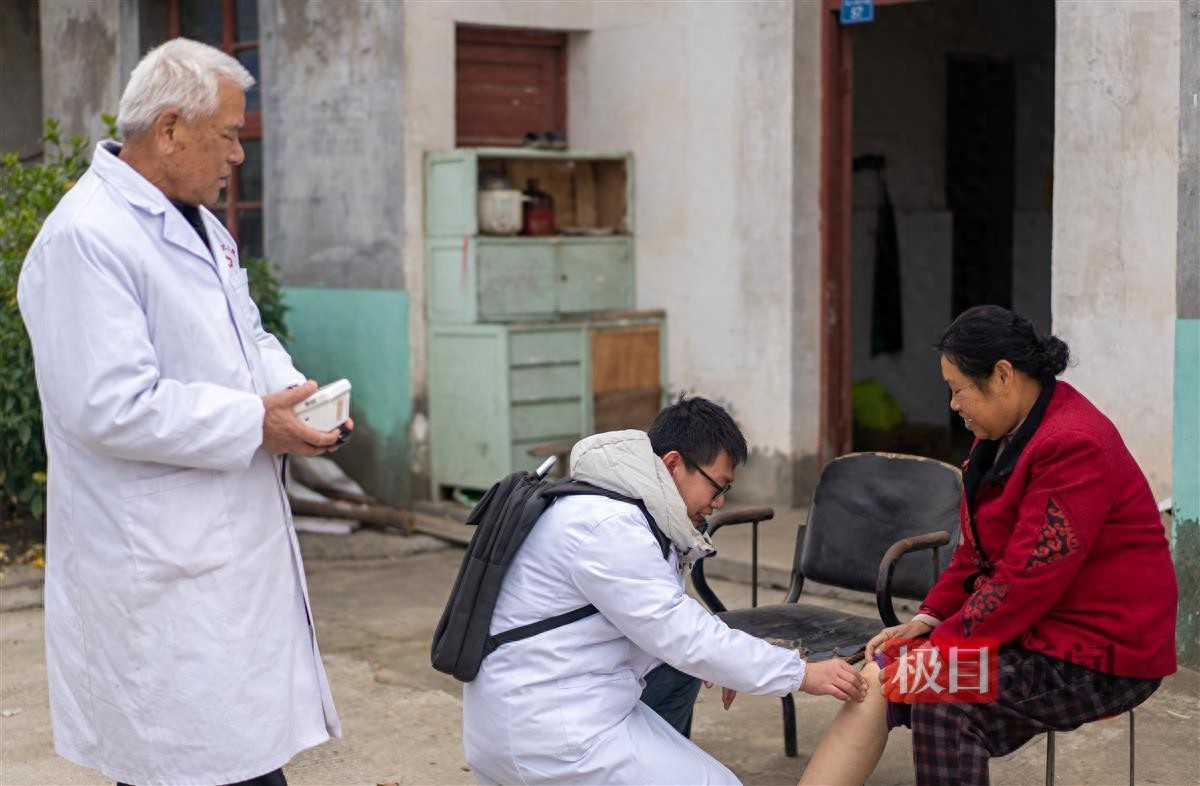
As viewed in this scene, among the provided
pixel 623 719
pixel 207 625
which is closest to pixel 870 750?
pixel 623 719

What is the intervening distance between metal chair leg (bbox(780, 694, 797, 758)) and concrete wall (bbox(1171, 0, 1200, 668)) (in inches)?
57.6

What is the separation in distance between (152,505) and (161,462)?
8 cm

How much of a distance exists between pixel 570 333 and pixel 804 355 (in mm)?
1254

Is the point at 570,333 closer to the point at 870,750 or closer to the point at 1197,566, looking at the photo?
the point at 1197,566

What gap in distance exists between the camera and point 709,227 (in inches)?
318

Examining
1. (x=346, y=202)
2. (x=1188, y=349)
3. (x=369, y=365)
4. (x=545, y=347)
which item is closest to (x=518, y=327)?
(x=545, y=347)

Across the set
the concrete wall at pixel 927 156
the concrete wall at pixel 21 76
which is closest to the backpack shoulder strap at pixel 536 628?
the concrete wall at pixel 927 156

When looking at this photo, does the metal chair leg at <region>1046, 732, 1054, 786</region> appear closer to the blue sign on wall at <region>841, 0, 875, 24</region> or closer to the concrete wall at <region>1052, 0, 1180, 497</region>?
the concrete wall at <region>1052, 0, 1180, 497</region>

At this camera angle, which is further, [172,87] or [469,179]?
[469,179]

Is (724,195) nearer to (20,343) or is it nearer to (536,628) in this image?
(20,343)

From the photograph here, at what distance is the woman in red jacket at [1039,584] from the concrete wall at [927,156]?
710 cm

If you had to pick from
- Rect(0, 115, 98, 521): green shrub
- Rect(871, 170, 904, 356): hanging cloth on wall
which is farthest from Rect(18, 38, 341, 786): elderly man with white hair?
Rect(871, 170, 904, 356): hanging cloth on wall

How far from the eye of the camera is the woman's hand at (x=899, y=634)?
144 inches

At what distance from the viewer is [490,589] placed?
308 centimetres
